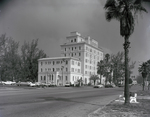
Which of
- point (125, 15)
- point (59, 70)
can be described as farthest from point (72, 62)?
point (125, 15)

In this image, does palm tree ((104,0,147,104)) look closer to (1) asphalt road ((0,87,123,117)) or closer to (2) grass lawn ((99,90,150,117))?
(2) grass lawn ((99,90,150,117))

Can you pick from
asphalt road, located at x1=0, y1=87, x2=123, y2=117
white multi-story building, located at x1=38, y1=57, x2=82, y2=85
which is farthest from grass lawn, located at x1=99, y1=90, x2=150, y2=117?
white multi-story building, located at x1=38, y1=57, x2=82, y2=85

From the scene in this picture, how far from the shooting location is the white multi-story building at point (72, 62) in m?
69.4

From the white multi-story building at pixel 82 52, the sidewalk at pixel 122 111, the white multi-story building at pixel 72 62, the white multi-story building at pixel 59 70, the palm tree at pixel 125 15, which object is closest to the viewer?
the sidewalk at pixel 122 111

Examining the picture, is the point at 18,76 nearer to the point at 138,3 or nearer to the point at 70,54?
the point at 70,54

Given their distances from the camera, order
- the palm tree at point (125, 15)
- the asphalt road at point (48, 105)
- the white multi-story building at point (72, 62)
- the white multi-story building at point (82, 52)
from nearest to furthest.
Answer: the asphalt road at point (48, 105)
the palm tree at point (125, 15)
the white multi-story building at point (72, 62)
the white multi-story building at point (82, 52)

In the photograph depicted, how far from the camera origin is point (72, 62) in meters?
70.9

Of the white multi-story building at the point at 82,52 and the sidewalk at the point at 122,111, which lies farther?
the white multi-story building at the point at 82,52

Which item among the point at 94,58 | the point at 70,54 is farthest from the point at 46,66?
the point at 94,58

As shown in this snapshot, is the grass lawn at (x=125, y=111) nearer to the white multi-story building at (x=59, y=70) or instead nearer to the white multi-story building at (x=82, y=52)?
the white multi-story building at (x=59, y=70)

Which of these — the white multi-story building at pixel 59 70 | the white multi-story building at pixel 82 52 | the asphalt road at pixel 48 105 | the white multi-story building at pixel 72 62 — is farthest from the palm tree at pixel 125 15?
the white multi-story building at pixel 82 52

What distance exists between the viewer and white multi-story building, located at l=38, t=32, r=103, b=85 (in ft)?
228

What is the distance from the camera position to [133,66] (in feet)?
201

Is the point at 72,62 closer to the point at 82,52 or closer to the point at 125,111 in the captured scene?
the point at 82,52
